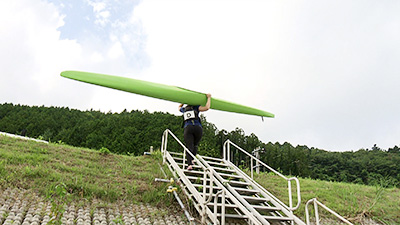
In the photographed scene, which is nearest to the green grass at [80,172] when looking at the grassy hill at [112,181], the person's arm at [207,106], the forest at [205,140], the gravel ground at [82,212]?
the grassy hill at [112,181]

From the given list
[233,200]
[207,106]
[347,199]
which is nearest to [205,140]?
[347,199]

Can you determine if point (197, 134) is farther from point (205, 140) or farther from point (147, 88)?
point (205, 140)

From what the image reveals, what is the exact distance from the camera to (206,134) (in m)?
35.6

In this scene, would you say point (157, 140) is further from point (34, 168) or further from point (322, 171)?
point (34, 168)

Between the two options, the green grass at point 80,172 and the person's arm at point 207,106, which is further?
the person's arm at point 207,106

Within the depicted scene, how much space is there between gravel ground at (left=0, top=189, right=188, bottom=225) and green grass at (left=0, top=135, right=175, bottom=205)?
0.96 feet

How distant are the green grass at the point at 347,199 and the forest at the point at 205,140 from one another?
2110 centimetres

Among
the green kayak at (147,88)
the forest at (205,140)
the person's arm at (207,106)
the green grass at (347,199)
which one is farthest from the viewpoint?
the forest at (205,140)

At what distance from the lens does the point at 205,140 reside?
32.2 meters

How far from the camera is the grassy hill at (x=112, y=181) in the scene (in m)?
7.32

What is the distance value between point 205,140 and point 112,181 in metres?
24.1

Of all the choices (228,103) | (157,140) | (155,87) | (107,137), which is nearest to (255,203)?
(228,103)

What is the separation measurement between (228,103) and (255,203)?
105 inches

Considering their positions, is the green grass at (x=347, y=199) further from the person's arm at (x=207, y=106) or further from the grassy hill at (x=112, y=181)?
the person's arm at (x=207, y=106)
